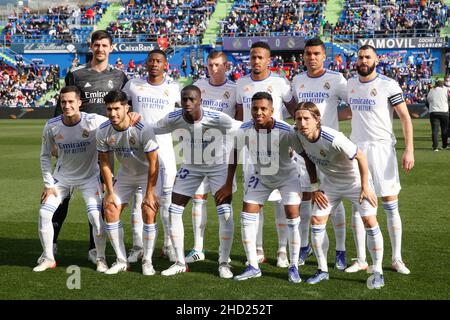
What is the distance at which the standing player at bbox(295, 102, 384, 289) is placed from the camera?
6367mm

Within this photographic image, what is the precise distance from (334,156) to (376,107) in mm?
932

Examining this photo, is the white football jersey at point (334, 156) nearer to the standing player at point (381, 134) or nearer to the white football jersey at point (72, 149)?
the standing player at point (381, 134)

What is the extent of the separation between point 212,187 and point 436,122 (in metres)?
13.2

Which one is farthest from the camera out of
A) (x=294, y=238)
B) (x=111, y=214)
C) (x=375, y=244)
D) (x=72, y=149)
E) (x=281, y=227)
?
(x=281, y=227)

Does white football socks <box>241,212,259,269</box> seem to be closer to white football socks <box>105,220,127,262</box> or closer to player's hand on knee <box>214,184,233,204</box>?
player's hand on knee <box>214,184,233,204</box>

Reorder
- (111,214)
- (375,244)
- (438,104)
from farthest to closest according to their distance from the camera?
(438,104) < (111,214) < (375,244)

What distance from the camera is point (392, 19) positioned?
45000 mm

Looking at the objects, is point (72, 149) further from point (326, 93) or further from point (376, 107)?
point (376, 107)

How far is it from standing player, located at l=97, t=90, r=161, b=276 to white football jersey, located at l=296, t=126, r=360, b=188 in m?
1.54

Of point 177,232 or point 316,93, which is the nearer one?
point 177,232

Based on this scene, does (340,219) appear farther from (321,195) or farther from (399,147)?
(399,147)

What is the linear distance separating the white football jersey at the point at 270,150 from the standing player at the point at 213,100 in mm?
1116

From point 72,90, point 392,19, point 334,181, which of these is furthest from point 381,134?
point 392,19

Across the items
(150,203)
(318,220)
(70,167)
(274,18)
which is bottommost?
(318,220)
